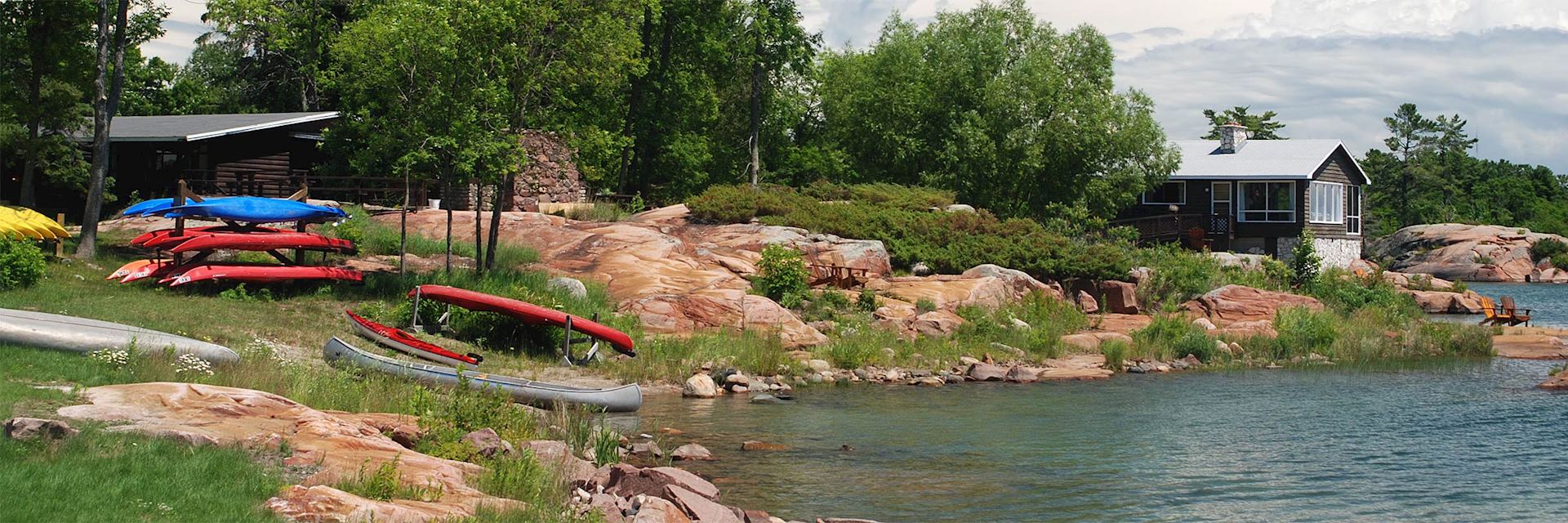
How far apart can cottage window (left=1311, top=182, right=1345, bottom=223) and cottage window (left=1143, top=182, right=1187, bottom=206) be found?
5158mm

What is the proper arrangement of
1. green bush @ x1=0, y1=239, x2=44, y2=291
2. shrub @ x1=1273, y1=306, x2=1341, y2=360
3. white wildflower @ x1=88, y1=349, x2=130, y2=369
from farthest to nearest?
shrub @ x1=1273, y1=306, x2=1341, y2=360 < green bush @ x1=0, y1=239, x2=44, y2=291 < white wildflower @ x1=88, y1=349, x2=130, y2=369

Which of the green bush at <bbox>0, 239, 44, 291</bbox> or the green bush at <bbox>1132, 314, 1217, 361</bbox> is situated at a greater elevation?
the green bush at <bbox>0, 239, 44, 291</bbox>

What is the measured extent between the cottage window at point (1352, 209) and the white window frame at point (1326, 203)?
41.3 inches

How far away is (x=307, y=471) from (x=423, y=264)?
20284 mm

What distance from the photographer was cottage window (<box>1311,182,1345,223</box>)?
5466 centimetres

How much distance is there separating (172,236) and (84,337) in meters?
11.3

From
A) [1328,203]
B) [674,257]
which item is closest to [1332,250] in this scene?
[1328,203]

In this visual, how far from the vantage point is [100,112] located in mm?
27031

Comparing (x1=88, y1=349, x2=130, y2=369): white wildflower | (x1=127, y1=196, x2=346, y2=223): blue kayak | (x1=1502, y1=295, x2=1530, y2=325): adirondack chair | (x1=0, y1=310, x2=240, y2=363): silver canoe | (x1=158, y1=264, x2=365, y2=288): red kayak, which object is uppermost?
(x1=127, y1=196, x2=346, y2=223): blue kayak

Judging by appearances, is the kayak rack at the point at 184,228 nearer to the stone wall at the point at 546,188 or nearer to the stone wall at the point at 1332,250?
the stone wall at the point at 546,188

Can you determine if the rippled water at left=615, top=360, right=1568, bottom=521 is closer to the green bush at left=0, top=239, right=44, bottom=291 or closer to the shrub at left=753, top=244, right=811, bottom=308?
the shrub at left=753, top=244, right=811, bottom=308

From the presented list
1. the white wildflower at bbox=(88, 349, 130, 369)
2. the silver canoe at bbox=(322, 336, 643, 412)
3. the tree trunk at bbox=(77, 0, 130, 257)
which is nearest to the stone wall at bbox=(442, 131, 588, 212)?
the tree trunk at bbox=(77, 0, 130, 257)

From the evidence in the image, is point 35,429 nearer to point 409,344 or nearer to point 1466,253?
point 409,344

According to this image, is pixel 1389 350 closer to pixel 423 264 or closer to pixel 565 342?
pixel 565 342
